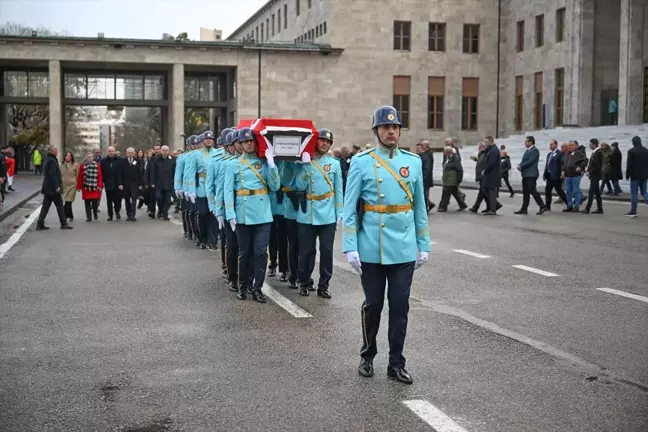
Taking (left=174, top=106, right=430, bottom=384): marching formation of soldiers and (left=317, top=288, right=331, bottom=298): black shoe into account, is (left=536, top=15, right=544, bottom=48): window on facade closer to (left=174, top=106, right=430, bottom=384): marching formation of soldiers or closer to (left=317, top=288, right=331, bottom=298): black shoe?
(left=174, top=106, right=430, bottom=384): marching formation of soldiers

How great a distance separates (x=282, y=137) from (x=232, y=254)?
1657 mm

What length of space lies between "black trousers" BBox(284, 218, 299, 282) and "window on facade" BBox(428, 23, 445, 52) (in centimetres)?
5368

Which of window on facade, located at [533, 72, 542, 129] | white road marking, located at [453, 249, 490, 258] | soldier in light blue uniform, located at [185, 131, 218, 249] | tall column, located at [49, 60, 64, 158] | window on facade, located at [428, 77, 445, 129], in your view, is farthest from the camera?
window on facade, located at [428, 77, 445, 129]

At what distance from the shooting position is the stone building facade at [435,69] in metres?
57.8

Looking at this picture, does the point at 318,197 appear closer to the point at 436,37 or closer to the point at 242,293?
the point at 242,293

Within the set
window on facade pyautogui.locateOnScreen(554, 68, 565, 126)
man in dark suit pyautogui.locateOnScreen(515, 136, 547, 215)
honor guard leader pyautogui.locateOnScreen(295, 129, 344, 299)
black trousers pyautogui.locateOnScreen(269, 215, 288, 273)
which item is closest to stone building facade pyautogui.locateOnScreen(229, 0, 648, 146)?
window on facade pyautogui.locateOnScreen(554, 68, 565, 126)

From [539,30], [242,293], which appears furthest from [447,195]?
[539,30]

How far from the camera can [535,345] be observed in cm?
799

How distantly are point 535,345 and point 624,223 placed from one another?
13.9 meters

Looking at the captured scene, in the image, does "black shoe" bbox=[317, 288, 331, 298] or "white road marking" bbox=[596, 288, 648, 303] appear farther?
"black shoe" bbox=[317, 288, 331, 298]

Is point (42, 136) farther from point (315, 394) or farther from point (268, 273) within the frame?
point (315, 394)

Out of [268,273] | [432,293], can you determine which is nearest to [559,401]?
[432,293]

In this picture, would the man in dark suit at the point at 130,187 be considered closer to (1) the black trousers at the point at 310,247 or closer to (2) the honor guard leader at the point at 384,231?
(1) the black trousers at the point at 310,247

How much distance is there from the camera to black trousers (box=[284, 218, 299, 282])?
38.1ft
